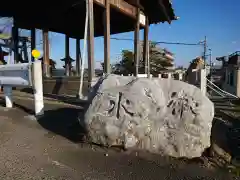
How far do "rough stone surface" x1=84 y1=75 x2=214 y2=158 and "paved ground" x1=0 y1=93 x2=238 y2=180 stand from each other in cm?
18

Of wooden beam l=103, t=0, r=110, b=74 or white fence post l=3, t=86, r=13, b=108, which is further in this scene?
wooden beam l=103, t=0, r=110, b=74

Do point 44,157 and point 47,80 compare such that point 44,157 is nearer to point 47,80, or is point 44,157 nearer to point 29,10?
point 47,80

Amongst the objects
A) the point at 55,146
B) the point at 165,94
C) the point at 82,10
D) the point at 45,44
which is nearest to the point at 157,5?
the point at 82,10

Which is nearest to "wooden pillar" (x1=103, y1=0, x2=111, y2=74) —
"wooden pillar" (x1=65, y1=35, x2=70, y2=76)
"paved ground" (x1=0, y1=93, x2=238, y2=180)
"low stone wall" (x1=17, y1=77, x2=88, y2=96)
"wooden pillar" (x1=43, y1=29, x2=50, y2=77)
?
"low stone wall" (x1=17, y1=77, x2=88, y2=96)

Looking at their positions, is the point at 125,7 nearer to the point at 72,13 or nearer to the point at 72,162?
the point at 72,13

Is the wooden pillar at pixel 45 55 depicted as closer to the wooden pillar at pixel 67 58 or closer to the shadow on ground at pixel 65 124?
the wooden pillar at pixel 67 58

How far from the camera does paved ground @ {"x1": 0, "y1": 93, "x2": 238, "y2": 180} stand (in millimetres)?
2320

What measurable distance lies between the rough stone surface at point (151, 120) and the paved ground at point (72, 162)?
18 centimetres

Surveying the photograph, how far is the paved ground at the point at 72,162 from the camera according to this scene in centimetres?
232

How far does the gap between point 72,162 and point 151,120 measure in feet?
3.73

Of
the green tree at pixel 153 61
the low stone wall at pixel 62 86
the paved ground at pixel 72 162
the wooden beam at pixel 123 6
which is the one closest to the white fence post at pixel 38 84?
the paved ground at pixel 72 162

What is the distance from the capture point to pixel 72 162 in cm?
261

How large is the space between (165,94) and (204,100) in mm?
537

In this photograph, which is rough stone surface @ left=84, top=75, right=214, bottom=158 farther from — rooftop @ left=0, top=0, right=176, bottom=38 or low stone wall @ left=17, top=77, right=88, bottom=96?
rooftop @ left=0, top=0, right=176, bottom=38
